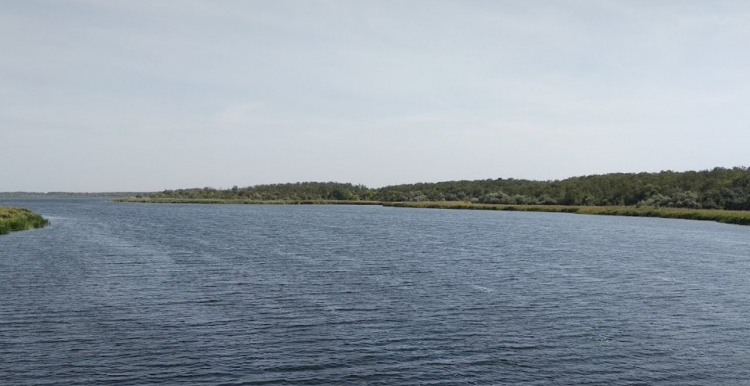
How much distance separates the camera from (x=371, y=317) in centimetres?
3120

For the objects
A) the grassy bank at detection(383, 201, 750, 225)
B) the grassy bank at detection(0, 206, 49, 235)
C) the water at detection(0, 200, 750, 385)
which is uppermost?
the grassy bank at detection(383, 201, 750, 225)

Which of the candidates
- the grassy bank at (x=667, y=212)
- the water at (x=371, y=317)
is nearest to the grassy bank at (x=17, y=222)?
the water at (x=371, y=317)

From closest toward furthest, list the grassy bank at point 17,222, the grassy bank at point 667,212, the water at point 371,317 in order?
the water at point 371,317 → the grassy bank at point 17,222 → the grassy bank at point 667,212

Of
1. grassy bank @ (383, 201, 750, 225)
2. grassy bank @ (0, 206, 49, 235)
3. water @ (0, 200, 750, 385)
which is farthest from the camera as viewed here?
grassy bank @ (383, 201, 750, 225)

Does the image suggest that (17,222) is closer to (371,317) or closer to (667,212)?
(371,317)

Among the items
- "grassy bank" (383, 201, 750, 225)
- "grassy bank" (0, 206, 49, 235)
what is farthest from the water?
"grassy bank" (383, 201, 750, 225)

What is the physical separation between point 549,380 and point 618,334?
8.01 meters

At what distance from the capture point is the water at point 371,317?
895 inches

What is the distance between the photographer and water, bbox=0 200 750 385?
2273 cm

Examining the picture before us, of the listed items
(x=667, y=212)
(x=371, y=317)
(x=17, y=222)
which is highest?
(x=667, y=212)

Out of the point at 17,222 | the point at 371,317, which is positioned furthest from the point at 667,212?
the point at 371,317

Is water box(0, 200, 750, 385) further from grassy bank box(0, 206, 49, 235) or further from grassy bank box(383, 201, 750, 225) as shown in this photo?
grassy bank box(383, 201, 750, 225)

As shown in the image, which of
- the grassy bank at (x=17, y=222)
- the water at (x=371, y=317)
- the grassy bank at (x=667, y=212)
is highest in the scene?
the grassy bank at (x=667, y=212)

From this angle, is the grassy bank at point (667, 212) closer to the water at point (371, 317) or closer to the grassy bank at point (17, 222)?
the water at point (371, 317)
